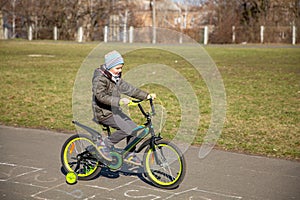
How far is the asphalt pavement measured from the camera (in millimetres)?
6105

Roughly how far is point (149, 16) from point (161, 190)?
54.0 m

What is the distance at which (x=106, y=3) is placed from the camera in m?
54.4

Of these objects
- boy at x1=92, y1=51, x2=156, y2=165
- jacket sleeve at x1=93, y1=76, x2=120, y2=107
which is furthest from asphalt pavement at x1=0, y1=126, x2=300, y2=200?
jacket sleeve at x1=93, y1=76, x2=120, y2=107

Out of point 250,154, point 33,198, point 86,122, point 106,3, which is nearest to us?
point 33,198

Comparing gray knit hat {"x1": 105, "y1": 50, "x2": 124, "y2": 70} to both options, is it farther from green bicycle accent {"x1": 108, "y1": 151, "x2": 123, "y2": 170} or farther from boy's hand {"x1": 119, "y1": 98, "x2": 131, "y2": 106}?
green bicycle accent {"x1": 108, "y1": 151, "x2": 123, "y2": 170}

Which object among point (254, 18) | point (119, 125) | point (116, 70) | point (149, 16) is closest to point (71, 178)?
point (119, 125)

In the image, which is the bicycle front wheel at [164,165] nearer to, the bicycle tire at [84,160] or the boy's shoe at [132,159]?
the boy's shoe at [132,159]

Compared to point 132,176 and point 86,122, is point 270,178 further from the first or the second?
point 86,122

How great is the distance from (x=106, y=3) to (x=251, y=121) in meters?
45.3

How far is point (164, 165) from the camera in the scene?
6320mm

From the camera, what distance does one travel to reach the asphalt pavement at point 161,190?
6105 millimetres

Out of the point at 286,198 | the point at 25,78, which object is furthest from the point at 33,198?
the point at 25,78

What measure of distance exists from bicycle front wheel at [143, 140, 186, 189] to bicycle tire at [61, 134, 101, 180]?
0.66m

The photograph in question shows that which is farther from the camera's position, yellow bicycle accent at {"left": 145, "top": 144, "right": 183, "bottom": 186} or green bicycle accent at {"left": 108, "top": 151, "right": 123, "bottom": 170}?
green bicycle accent at {"left": 108, "top": 151, "right": 123, "bottom": 170}
